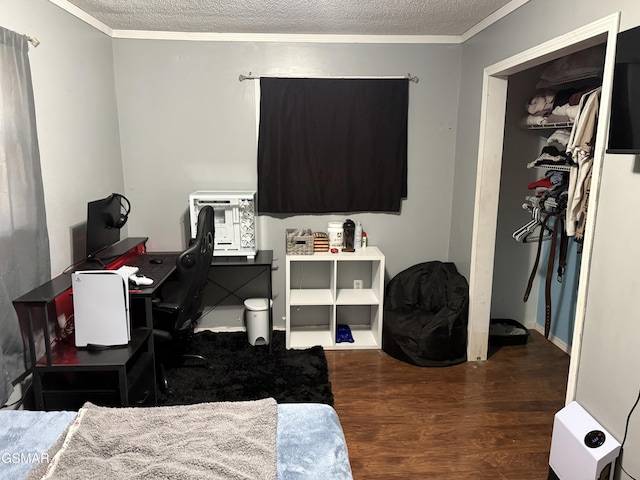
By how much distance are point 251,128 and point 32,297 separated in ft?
6.76

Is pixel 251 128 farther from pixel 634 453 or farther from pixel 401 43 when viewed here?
pixel 634 453

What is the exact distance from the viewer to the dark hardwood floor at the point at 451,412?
2.36m

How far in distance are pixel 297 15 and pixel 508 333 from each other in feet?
9.69

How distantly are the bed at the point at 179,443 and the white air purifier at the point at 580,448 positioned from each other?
1.03 m

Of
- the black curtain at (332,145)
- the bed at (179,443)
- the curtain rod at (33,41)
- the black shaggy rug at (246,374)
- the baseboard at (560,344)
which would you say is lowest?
the black shaggy rug at (246,374)

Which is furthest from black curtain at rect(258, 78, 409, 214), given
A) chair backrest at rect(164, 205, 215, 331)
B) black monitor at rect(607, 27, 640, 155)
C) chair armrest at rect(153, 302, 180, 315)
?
black monitor at rect(607, 27, 640, 155)

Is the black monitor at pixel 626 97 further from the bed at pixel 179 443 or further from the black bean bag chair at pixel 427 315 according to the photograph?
the black bean bag chair at pixel 427 315

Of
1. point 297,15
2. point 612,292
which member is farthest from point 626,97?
point 297,15

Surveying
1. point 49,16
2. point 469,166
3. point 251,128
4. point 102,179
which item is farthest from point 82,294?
point 469,166

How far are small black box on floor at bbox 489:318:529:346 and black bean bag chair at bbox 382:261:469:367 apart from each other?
1.40ft

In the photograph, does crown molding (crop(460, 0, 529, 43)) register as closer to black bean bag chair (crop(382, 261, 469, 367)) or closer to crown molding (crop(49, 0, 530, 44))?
crown molding (crop(49, 0, 530, 44))

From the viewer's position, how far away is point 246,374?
3209 mm

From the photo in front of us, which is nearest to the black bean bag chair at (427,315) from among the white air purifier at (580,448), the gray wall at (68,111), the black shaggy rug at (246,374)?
the black shaggy rug at (246,374)

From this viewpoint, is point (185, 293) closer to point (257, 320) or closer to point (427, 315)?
point (257, 320)
